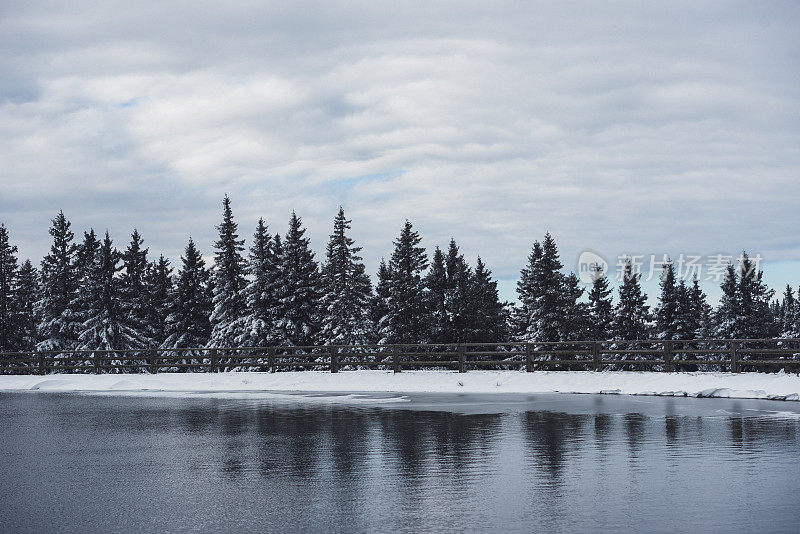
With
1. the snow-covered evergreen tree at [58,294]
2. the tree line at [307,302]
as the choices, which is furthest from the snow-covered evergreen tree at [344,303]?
the snow-covered evergreen tree at [58,294]

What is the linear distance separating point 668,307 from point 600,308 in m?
11.6

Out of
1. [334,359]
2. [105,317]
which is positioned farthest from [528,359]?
[105,317]

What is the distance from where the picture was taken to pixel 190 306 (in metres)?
69.4

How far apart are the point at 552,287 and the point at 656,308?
1141 cm

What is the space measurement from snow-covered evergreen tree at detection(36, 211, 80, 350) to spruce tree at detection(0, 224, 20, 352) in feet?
7.48

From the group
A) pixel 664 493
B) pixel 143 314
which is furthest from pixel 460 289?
pixel 664 493

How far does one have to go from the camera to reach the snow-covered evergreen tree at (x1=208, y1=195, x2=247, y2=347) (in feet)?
198

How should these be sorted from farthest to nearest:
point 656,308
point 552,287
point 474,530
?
point 656,308
point 552,287
point 474,530

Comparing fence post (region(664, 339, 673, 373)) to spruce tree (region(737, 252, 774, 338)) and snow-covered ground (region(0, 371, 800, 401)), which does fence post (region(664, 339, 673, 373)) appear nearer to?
snow-covered ground (region(0, 371, 800, 401))

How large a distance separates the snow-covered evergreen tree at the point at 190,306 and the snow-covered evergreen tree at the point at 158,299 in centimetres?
354

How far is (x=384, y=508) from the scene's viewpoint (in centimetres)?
900

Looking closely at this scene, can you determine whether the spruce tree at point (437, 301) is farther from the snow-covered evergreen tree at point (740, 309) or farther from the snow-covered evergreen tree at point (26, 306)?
the snow-covered evergreen tree at point (26, 306)

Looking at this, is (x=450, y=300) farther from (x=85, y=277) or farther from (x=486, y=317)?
(x=85, y=277)

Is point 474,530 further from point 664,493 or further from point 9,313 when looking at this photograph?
point 9,313
